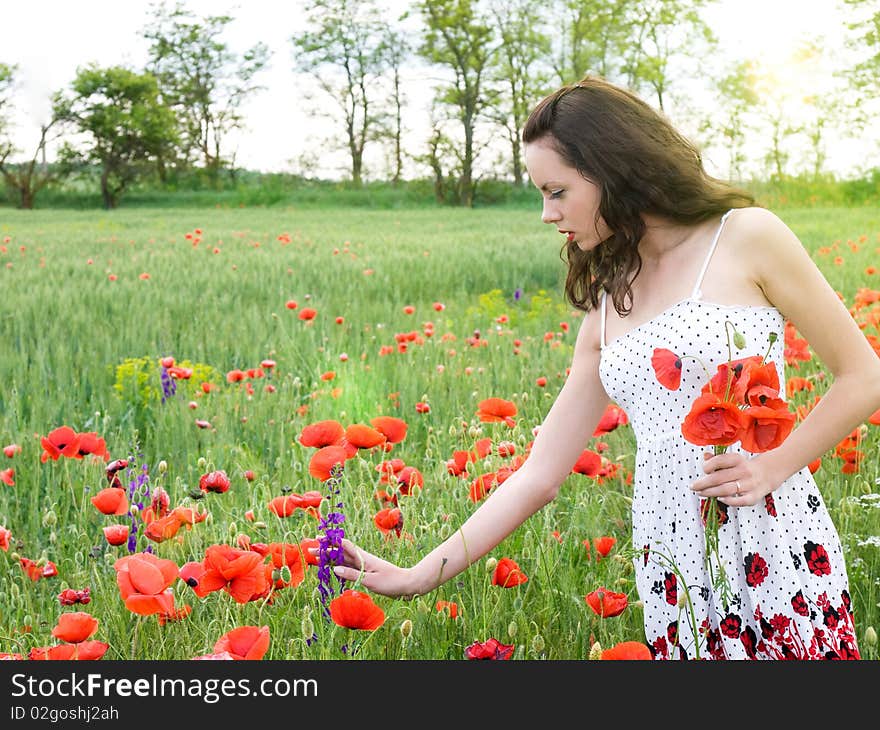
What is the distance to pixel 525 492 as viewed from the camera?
185 centimetres

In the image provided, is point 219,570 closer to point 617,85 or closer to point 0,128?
point 617,85

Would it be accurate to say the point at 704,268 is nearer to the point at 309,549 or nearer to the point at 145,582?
the point at 309,549

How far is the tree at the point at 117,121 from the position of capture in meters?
32.4

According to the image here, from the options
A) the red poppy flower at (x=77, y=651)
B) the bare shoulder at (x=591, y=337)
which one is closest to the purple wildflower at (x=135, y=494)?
the red poppy flower at (x=77, y=651)

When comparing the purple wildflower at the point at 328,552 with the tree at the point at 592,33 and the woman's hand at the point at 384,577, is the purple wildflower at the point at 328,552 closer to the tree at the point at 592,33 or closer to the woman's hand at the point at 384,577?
the woman's hand at the point at 384,577

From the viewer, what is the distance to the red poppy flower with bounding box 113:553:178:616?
4.04 ft

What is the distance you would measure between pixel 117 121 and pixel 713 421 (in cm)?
3442

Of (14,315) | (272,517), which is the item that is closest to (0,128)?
(14,315)

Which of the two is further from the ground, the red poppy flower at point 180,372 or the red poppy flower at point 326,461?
the red poppy flower at point 326,461

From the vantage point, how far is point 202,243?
437 inches

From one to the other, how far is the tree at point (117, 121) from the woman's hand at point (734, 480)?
3299 centimetres

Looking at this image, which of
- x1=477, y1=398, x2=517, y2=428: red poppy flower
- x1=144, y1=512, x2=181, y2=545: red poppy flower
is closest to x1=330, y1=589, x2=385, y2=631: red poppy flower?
x1=144, y1=512, x2=181, y2=545: red poppy flower

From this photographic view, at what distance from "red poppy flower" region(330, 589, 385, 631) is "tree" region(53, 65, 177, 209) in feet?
109

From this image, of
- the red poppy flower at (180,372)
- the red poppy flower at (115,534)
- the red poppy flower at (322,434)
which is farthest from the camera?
the red poppy flower at (180,372)
